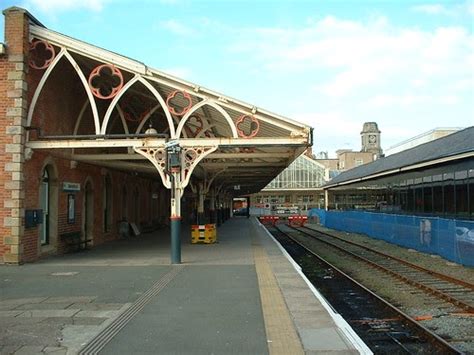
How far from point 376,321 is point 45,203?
1024 cm

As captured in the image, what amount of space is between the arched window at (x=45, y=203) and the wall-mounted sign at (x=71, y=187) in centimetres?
56

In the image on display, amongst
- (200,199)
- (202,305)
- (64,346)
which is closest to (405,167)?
(200,199)

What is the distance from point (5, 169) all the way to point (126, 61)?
4.11 metres

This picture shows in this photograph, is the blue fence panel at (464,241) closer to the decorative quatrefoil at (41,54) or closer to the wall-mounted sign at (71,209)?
the wall-mounted sign at (71,209)

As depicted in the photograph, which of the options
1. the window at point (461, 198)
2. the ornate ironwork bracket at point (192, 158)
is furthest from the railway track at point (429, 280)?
the ornate ironwork bracket at point (192, 158)

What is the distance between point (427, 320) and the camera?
27.6 feet

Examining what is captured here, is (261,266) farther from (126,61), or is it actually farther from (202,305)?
(126,61)

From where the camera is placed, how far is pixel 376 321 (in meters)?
8.47

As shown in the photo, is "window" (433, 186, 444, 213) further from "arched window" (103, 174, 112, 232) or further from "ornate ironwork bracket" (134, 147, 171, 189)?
"arched window" (103, 174, 112, 232)

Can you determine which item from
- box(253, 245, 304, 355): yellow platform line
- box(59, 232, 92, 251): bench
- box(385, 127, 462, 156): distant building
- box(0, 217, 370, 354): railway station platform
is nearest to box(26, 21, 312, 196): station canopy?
box(59, 232, 92, 251): bench

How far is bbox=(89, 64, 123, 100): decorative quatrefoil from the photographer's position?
13.4 m

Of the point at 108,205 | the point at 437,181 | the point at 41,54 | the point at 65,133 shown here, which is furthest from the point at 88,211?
the point at 437,181

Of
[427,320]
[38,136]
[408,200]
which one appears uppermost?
[38,136]

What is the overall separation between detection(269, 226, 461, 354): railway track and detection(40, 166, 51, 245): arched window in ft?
25.4
